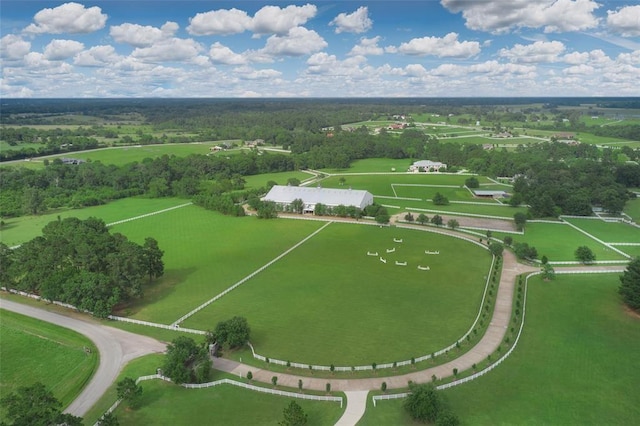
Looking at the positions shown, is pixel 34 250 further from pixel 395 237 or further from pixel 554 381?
pixel 554 381

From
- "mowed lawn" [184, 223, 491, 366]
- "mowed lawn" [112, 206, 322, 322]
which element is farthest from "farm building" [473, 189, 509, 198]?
"mowed lawn" [112, 206, 322, 322]

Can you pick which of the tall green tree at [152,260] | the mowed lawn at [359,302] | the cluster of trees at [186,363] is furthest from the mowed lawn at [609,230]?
the tall green tree at [152,260]

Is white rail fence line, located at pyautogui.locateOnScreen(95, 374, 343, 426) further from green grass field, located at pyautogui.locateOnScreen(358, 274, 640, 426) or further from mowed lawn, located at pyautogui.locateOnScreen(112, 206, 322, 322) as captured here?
mowed lawn, located at pyautogui.locateOnScreen(112, 206, 322, 322)

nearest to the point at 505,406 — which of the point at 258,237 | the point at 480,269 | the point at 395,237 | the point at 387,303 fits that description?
the point at 387,303

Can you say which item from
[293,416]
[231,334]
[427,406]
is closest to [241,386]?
[231,334]

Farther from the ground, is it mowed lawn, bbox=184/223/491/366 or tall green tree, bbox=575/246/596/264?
tall green tree, bbox=575/246/596/264

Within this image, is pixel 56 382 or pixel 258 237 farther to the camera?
pixel 258 237

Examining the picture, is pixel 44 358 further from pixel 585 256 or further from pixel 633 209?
pixel 633 209
